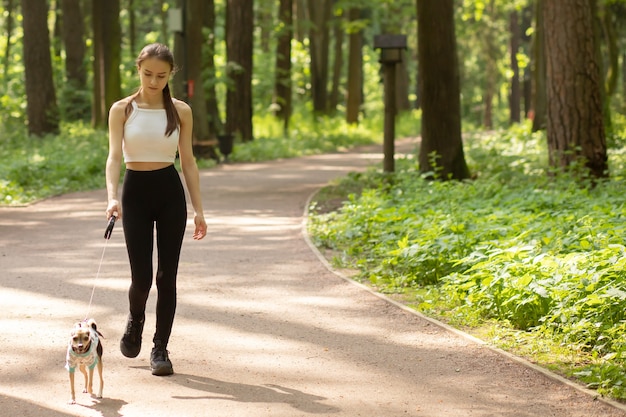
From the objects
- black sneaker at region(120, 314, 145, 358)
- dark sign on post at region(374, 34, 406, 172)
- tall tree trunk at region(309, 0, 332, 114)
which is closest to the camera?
black sneaker at region(120, 314, 145, 358)

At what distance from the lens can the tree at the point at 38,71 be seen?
93.1ft

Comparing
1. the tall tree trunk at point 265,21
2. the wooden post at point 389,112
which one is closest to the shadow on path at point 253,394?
the wooden post at point 389,112

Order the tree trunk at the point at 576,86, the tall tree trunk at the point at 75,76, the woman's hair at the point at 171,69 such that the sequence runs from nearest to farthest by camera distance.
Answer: the woman's hair at the point at 171,69, the tree trunk at the point at 576,86, the tall tree trunk at the point at 75,76

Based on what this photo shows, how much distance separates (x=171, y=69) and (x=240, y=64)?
2435cm

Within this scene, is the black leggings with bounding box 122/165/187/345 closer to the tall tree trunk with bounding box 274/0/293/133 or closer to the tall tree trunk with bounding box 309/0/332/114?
the tall tree trunk with bounding box 274/0/293/133

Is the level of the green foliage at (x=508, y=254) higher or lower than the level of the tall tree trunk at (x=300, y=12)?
lower

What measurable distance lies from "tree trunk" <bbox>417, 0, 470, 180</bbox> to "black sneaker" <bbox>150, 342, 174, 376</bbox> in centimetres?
1046

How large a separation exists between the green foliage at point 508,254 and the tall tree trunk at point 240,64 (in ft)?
47.9

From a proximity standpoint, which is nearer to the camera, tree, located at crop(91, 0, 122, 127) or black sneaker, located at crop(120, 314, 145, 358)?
black sneaker, located at crop(120, 314, 145, 358)

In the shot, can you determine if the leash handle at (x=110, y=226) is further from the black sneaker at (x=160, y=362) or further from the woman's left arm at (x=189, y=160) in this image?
the black sneaker at (x=160, y=362)

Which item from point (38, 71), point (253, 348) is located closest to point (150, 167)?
point (253, 348)

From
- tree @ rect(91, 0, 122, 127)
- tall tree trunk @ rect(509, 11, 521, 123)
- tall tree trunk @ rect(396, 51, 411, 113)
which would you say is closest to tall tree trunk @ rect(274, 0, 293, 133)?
tree @ rect(91, 0, 122, 127)

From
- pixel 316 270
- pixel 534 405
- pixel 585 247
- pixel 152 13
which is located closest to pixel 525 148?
pixel 316 270

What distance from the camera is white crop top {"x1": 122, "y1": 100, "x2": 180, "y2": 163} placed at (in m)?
6.11
